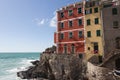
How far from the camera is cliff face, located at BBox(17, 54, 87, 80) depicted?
4459 centimetres

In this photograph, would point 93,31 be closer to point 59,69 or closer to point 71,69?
point 71,69

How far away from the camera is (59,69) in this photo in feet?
162

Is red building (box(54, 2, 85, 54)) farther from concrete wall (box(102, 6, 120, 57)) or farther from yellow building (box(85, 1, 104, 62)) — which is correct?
concrete wall (box(102, 6, 120, 57))

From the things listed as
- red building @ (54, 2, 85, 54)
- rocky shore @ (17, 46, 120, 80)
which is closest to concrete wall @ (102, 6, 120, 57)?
rocky shore @ (17, 46, 120, 80)

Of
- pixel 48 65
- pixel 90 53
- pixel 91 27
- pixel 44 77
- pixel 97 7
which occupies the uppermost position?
pixel 97 7

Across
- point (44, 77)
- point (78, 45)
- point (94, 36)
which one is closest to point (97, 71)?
point (94, 36)

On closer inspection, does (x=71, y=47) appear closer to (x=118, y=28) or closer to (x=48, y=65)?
(x=48, y=65)

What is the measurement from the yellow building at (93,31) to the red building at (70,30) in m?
2.59

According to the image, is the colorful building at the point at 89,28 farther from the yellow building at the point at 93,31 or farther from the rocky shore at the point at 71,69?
the rocky shore at the point at 71,69

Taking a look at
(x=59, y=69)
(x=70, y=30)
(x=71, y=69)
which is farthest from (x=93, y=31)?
(x=59, y=69)

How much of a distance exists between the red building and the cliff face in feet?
12.7

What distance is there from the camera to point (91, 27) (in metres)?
45.4

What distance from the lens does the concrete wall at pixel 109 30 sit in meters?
40.9

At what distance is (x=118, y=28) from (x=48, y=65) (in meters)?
23.8
